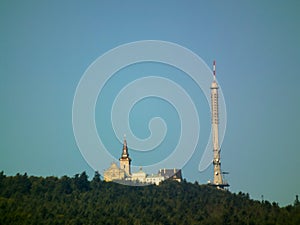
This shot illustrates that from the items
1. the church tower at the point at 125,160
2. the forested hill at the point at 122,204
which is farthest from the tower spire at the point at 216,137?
the church tower at the point at 125,160

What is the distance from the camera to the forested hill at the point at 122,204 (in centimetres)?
10994

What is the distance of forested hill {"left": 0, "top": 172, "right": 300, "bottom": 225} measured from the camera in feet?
361

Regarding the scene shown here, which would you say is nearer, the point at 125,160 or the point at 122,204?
the point at 122,204

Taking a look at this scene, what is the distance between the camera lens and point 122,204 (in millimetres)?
132500

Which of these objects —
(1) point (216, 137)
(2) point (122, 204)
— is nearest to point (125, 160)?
(1) point (216, 137)

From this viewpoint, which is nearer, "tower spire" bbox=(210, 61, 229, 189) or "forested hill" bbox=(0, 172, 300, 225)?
"forested hill" bbox=(0, 172, 300, 225)

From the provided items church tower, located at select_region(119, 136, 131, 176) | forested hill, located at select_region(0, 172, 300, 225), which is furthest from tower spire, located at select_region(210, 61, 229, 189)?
church tower, located at select_region(119, 136, 131, 176)

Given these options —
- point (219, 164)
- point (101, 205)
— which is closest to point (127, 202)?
point (101, 205)

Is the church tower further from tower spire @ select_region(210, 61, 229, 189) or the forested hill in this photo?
tower spire @ select_region(210, 61, 229, 189)

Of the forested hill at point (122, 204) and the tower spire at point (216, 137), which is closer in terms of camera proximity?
the forested hill at point (122, 204)

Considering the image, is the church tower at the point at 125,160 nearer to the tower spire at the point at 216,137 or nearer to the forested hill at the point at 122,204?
the forested hill at the point at 122,204

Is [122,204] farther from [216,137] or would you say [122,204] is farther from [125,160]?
[216,137]


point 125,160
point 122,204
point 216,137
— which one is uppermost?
point 216,137

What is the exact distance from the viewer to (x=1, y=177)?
144 metres
